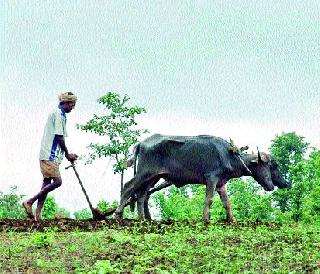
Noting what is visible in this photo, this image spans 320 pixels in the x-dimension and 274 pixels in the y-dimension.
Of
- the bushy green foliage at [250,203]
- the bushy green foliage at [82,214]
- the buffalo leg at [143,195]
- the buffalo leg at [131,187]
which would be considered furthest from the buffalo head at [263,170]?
the bushy green foliage at [82,214]

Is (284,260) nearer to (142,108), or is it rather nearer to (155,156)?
(155,156)

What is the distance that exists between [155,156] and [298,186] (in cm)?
1939

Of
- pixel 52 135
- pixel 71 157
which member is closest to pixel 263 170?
pixel 71 157

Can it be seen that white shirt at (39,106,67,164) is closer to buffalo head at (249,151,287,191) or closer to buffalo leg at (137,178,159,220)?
buffalo leg at (137,178,159,220)

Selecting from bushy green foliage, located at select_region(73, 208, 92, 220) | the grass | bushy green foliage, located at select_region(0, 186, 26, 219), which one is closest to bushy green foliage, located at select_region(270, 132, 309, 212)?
bushy green foliage, located at select_region(0, 186, 26, 219)

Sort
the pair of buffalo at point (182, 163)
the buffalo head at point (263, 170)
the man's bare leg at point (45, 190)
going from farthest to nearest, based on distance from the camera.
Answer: the buffalo head at point (263, 170) → the pair of buffalo at point (182, 163) → the man's bare leg at point (45, 190)

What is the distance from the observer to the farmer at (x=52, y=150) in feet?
57.5

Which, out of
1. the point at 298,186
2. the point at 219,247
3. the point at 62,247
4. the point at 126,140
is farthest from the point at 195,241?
the point at 298,186

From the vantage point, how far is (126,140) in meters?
34.1

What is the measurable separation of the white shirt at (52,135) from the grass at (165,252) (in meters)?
3.57

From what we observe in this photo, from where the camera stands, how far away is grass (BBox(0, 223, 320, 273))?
33.3 feet

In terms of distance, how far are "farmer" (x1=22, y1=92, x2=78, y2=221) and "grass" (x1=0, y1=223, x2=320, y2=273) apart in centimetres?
319

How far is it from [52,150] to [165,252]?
23.9 feet

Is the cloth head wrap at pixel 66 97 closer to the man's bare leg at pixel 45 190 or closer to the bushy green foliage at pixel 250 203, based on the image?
the man's bare leg at pixel 45 190
